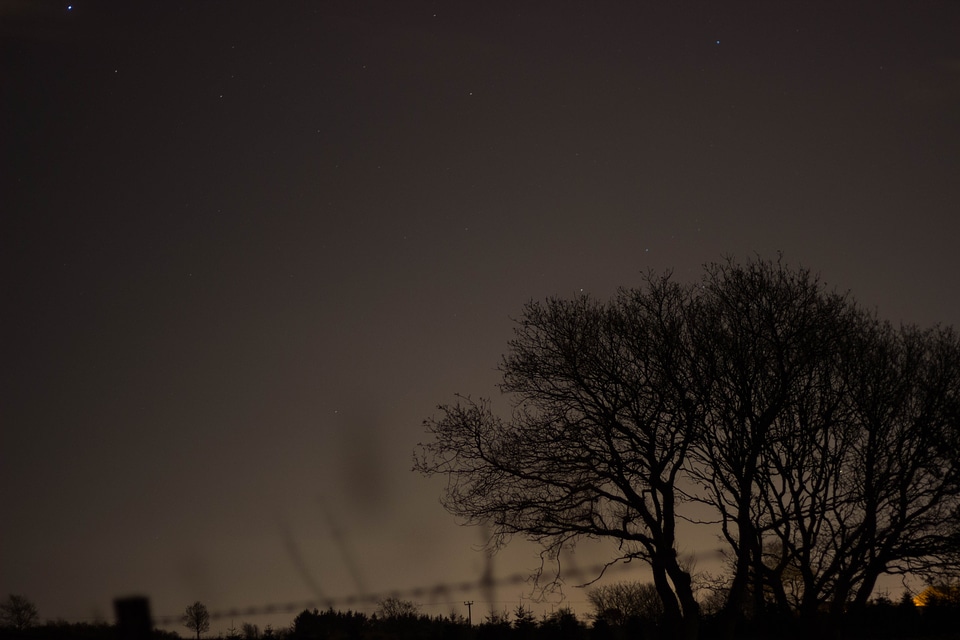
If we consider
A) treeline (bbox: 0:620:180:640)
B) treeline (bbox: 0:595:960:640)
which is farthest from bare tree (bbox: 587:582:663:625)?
treeline (bbox: 0:620:180:640)

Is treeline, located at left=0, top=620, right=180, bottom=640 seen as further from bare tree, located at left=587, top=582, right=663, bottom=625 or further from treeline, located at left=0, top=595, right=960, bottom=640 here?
bare tree, located at left=587, top=582, right=663, bottom=625

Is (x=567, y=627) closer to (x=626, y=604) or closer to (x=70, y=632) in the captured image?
(x=70, y=632)

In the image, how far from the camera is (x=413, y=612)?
10539 millimetres

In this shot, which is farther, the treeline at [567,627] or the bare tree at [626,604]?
the bare tree at [626,604]

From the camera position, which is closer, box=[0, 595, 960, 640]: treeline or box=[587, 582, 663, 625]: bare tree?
box=[0, 595, 960, 640]: treeline

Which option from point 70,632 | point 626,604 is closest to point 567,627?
point 70,632

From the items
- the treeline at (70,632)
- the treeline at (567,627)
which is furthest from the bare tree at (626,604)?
the treeline at (70,632)

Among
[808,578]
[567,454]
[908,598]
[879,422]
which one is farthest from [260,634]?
[908,598]

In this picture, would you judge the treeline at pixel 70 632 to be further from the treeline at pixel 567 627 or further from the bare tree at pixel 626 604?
Answer: the bare tree at pixel 626 604

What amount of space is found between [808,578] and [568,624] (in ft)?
28.6

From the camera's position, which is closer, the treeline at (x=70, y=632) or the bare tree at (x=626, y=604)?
the treeline at (x=70, y=632)

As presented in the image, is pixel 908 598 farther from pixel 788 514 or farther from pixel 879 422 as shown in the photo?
pixel 788 514

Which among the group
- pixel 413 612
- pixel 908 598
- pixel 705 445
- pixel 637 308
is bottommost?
pixel 908 598

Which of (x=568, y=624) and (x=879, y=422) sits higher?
(x=879, y=422)
